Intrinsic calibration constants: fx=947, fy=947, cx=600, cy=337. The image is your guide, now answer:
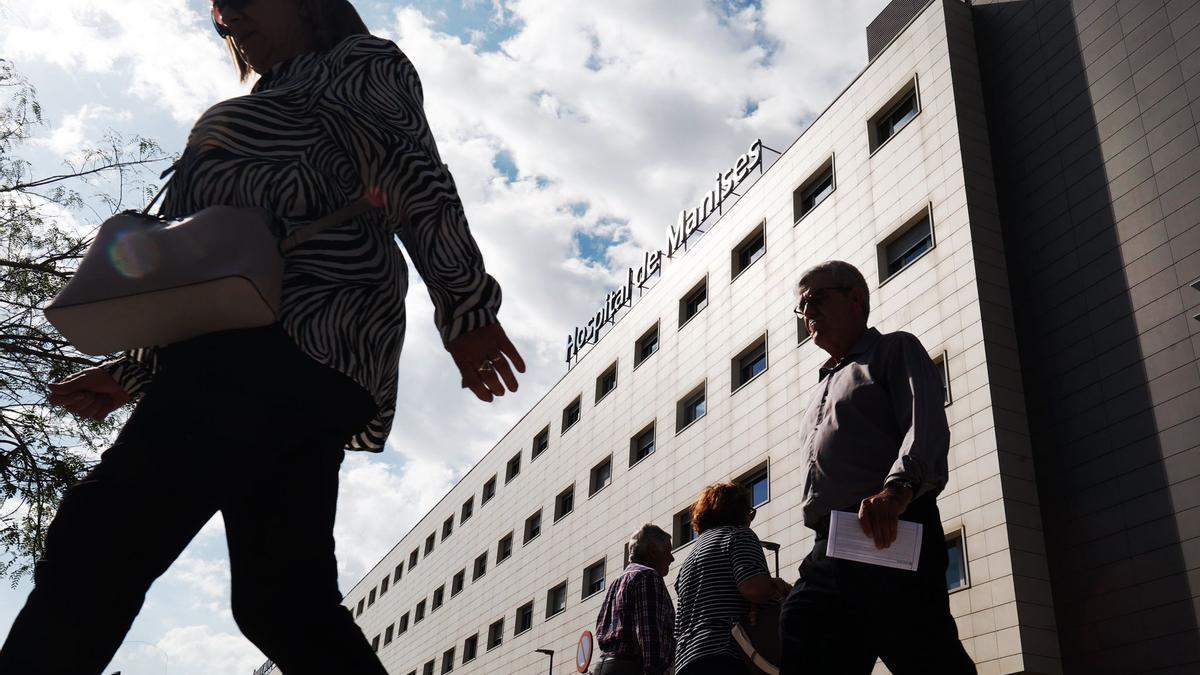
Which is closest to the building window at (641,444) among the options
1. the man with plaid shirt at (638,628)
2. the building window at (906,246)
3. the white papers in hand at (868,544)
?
the building window at (906,246)

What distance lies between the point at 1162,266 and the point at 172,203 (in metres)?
15.9

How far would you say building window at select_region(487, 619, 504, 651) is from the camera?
→ 35.8 metres

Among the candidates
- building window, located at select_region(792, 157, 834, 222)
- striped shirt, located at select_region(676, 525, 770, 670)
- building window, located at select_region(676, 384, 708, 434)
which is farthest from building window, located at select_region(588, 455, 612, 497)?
striped shirt, located at select_region(676, 525, 770, 670)

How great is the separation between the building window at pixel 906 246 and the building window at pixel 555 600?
16.2 metres

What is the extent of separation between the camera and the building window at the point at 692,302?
2786 centimetres

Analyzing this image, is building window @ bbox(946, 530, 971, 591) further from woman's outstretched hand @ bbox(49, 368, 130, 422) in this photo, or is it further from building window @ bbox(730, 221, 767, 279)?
woman's outstretched hand @ bbox(49, 368, 130, 422)

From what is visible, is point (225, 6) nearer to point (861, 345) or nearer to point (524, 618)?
point (861, 345)

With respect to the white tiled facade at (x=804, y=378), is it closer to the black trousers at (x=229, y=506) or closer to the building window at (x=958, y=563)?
the building window at (x=958, y=563)

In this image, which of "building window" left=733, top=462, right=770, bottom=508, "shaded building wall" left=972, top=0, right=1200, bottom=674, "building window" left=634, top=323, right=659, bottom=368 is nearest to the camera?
"shaded building wall" left=972, top=0, right=1200, bottom=674

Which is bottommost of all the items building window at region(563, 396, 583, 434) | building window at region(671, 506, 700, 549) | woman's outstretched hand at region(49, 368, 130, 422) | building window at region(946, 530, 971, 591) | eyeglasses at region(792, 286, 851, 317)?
woman's outstretched hand at region(49, 368, 130, 422)

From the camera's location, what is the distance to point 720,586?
4141 millimetres

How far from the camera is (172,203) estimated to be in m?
1.86

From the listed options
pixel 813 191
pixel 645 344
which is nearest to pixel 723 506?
pixel 813 191

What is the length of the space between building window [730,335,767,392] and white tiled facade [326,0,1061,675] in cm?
24
